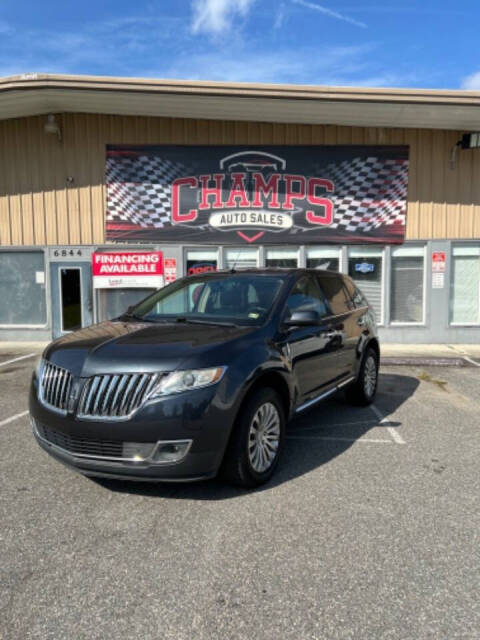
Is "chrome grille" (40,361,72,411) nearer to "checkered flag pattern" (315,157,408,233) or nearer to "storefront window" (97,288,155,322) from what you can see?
"storefront window" (97,288,155,322)

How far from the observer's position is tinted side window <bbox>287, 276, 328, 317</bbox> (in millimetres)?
4438

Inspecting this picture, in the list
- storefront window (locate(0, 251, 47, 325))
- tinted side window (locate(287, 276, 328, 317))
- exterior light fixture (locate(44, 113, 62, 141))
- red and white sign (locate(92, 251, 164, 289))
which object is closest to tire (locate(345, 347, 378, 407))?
tinted side window (locate(287, 276, 328, 317))

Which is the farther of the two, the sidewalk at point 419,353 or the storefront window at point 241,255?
the storefront window at point 241,255

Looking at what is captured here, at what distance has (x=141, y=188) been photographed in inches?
454

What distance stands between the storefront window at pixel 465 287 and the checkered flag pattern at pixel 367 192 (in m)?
1.70

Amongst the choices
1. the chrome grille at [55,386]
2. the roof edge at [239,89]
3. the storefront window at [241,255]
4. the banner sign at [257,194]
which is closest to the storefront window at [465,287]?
the banner sign at [257,194]

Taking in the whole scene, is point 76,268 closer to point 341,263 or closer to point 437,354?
point 341,263

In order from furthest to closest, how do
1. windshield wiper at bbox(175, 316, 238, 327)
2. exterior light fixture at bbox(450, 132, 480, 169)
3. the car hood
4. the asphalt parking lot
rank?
exterior light fixture at bbox(450, 132, 480, 169) → windshield wiper at bbox(175, 316, 238, 327) → the car hood → the asphalt parking lot

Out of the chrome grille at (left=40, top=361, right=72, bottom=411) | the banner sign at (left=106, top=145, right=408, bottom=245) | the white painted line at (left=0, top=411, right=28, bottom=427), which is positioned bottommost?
the white painted line at (left=0, top=411, right=28, bottom=427)

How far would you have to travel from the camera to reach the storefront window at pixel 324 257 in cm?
1165

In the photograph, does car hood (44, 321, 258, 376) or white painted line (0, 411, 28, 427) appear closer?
car hood (44, 321, 258, 376)

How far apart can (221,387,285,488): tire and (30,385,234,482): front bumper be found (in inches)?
5.5

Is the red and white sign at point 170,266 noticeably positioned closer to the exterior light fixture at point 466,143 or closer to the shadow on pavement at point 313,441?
the shadow on pavement at point 313,441

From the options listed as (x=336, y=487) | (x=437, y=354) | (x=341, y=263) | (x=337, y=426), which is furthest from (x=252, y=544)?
(x=341, y=263)
